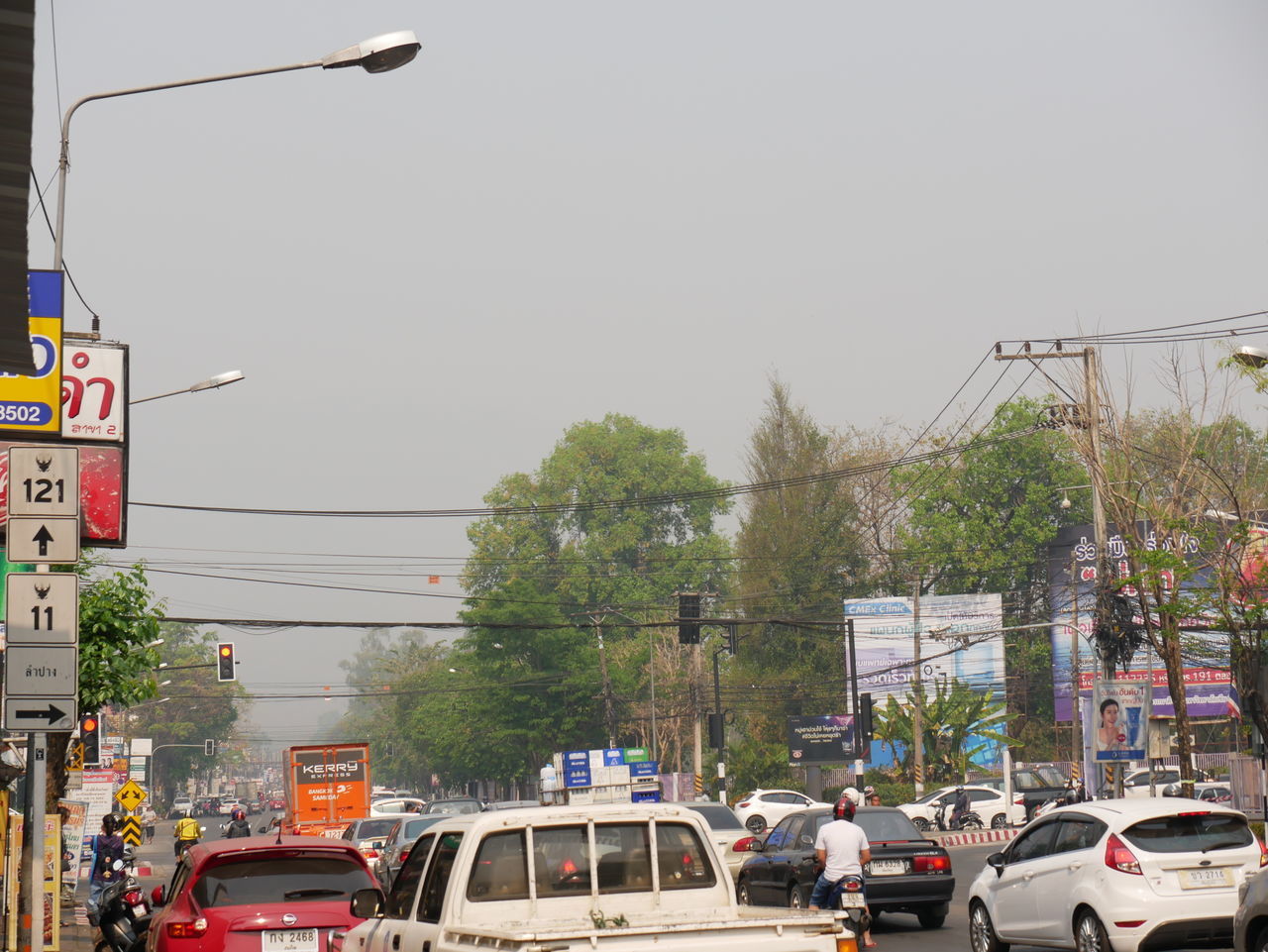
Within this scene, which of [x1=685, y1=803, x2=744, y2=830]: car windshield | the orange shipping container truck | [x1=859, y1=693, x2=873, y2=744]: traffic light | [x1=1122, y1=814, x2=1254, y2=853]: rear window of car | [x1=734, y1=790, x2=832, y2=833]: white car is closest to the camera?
[x1=1122, y1=814, x2=1254, y2=853]: rear window of car

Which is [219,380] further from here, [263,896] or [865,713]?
[865,713]

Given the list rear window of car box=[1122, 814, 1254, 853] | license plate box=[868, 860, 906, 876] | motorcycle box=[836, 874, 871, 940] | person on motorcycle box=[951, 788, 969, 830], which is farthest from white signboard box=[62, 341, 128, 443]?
person on motorcycle box=[951, 788, 969, 830]

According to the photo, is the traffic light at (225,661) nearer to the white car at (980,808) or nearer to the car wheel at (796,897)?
the white car at (980,808)

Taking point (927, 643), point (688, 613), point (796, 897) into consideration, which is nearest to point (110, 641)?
point (796, 897)

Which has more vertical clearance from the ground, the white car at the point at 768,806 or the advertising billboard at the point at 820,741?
the advertising billboard at the point at 820,741

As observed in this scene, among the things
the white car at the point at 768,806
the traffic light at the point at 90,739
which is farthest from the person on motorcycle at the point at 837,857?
the white car at the point at 768,806

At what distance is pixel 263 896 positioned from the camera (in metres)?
12.0

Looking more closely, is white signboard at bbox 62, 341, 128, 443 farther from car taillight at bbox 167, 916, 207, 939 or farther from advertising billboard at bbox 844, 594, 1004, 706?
advertising billboard at bbox 844, 594, 1004, 706

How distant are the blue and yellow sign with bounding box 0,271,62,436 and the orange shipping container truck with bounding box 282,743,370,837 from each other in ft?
91.3

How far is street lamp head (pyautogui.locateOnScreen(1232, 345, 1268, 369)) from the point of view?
2166 centimetres

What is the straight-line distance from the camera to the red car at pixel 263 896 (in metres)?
11.7

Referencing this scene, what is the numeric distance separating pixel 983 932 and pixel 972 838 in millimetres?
28094

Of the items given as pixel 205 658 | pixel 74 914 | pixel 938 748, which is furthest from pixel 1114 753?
pixel 205 658

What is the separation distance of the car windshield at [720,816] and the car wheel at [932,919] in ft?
22.4
